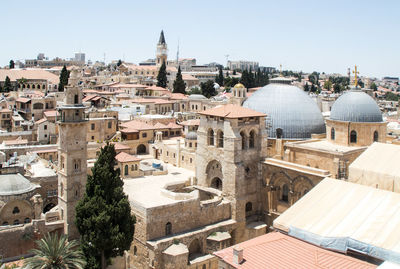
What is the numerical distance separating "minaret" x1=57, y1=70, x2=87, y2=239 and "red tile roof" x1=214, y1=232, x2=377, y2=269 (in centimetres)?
1076

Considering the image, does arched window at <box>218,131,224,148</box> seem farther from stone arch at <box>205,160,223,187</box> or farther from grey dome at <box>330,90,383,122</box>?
grey dome at <box>330,90,383,122</box>

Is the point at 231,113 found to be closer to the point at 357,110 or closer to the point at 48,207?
the point at 357,110

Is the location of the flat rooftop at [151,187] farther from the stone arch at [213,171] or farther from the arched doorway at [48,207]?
the arched doorway at [48,207]

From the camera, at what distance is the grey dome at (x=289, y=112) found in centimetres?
3152

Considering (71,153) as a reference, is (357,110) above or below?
above

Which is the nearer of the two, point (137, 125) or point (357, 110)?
point (357, 110)

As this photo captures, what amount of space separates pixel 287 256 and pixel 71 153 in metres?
14.1

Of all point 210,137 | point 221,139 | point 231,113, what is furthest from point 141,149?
point 231,113

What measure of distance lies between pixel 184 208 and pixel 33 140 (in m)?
27.9

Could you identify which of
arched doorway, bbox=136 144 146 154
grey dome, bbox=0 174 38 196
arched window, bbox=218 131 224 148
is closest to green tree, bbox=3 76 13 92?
arched doorway, bbox=136 144 146 154

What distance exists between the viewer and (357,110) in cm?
2916

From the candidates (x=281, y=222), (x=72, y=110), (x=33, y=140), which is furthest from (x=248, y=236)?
(x=33, y=140)

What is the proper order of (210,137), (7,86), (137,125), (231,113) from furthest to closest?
(7,86) → (137,125) → (210,137) → (231,113)

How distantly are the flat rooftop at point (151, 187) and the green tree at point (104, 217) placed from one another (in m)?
2.29
